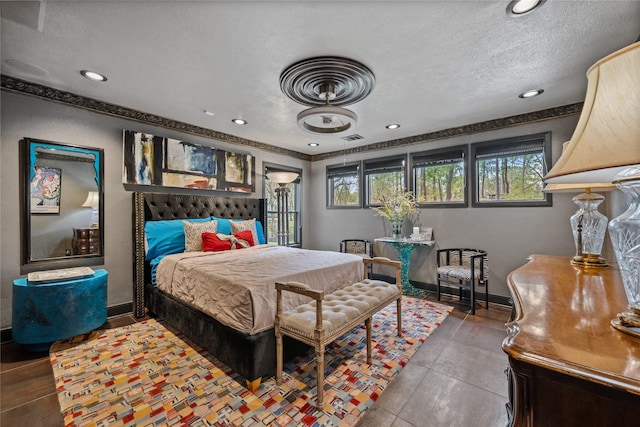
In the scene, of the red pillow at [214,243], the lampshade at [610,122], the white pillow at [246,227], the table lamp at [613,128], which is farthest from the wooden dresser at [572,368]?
the white pillow at [246,227]

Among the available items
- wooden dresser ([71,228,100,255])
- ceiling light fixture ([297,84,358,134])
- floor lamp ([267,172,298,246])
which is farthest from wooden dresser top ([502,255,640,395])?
floor lamp ([267,172,298,246])

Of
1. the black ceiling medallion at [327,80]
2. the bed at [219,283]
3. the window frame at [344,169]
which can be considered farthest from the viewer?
the window frame at [344,169]

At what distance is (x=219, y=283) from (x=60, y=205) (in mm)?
2266

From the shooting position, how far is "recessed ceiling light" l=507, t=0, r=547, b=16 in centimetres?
162

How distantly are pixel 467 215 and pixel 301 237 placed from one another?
3.33 meters

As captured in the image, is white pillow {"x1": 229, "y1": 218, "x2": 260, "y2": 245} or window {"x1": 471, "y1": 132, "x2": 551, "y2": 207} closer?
window {"x1": 471, "y1": 132, "x2": 551, "y2": 207}

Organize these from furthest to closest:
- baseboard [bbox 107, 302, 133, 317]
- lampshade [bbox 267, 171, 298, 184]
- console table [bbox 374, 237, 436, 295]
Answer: lampshade [bbox 267, 171, 298, 184], console table [bbox 374, 237, 436, 295], baseboard [bbox 107, 302, 133, 317]

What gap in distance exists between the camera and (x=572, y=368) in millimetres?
567

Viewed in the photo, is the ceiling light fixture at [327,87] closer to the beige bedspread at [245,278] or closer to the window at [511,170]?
the beige bedspread at [245,278]

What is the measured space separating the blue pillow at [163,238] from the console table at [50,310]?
78 centimetres

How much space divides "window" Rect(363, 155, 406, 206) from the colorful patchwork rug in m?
2.74

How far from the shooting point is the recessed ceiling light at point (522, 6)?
162 cm

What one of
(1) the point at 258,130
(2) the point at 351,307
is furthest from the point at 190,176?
(2) the point at 351,307

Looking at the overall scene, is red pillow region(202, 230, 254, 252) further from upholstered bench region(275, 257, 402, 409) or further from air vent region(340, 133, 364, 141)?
air vent region(340, 133, 364, 141)
